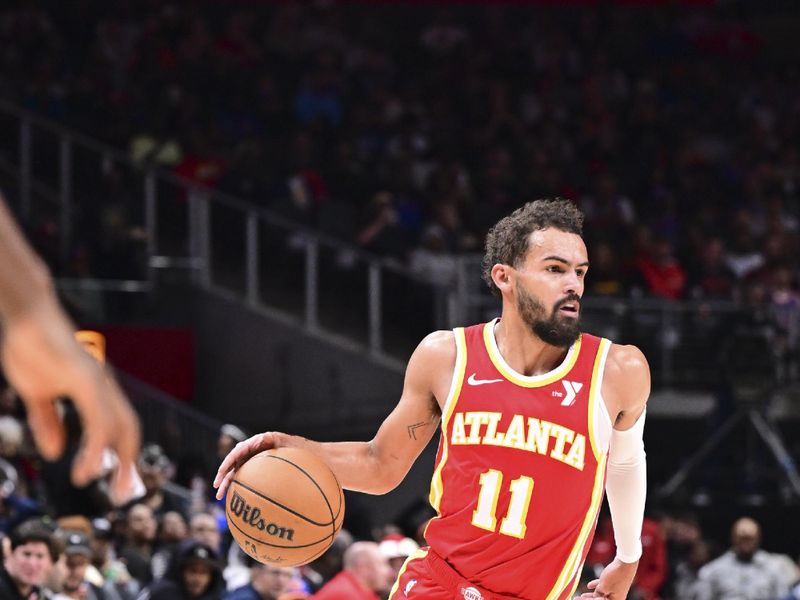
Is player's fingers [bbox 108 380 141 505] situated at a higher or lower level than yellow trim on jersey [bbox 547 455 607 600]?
higher

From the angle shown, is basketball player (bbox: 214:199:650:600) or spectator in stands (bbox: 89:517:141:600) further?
spectator in stands (bbox: 89:517:141:600)

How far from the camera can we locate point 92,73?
16.5m

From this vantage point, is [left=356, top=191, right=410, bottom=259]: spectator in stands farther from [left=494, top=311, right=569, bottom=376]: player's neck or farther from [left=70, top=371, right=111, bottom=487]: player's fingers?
[left=70, top=371, right=111, bottom=487]: player's fingers

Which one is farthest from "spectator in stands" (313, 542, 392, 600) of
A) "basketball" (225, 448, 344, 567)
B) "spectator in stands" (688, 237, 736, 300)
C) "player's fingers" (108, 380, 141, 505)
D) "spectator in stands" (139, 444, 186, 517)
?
"spectator in stands" (688, 237, 736, 300)

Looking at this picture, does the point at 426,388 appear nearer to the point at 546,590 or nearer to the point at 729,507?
the point at 546,590

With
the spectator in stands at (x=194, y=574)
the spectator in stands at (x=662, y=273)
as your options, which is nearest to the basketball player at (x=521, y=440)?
the spectator in stands at (x=194, y=574)

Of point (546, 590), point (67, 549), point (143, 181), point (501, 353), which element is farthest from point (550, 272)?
point (143, 181)

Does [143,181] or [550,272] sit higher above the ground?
[550,272]

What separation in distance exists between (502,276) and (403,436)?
66 cm

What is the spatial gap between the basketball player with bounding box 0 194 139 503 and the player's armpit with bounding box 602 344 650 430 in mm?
3036

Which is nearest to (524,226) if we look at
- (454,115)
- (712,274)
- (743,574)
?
(743,574)

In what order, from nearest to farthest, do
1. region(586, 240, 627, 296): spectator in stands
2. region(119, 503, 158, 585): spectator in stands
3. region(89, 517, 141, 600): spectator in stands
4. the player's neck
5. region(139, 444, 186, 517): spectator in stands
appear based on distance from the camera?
1. the player's neck
2. region(89, 517, 141, 600): spectator in stands
3. region(119, 503, 158, 585): spectator in stands
4. region(139, 444, 186, 517): spectator in stands
5. region(586, 240, 627, 296): spectator in stands

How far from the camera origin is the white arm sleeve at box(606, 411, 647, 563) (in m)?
5.04

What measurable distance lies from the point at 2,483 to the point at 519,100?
10.7 meters
